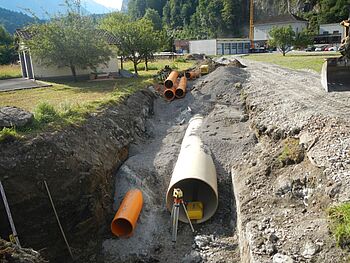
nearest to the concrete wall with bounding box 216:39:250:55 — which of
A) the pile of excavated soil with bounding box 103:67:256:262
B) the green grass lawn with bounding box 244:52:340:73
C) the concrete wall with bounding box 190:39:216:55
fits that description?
the concrete wall with bounding box 190:39:216:55

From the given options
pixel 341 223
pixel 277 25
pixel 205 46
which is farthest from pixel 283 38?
Answer: pixel 341 223

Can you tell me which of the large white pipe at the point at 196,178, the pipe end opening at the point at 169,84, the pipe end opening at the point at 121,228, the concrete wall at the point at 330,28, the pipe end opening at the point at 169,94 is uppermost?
the concrete wall at the point at 330,28

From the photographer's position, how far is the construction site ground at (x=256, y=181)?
636cm

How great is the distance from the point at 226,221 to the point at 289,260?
12.1 ft

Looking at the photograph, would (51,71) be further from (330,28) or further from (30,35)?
(330,28)

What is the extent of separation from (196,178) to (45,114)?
204 inches

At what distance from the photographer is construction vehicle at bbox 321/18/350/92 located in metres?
13.6

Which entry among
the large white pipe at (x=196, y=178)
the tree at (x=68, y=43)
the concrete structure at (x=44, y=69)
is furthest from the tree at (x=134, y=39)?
the large white pipe at (x=196, y=178)

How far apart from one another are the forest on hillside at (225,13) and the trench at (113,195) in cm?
6658

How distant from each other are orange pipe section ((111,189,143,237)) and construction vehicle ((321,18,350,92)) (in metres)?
9.94

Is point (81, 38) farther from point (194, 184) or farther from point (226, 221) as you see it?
point (226, 221)

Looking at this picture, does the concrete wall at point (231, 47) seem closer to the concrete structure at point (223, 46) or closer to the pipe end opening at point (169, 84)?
the concrete structure at point (223, 46)

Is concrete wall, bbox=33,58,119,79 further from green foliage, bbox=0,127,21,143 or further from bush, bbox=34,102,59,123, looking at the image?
green foliage, bbox=0,127,21,143

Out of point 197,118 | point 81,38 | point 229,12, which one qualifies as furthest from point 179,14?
point 197,118
